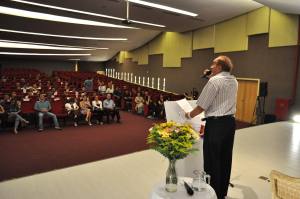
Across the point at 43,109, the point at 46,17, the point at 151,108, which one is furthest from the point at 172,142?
the point at 46,17

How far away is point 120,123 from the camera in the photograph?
7934 millimetres

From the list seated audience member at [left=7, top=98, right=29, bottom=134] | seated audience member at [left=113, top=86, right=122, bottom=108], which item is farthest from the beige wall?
seated audience member at [left=7, top=98, right=29, bottom=134]

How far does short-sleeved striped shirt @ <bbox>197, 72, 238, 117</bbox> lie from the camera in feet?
7.36

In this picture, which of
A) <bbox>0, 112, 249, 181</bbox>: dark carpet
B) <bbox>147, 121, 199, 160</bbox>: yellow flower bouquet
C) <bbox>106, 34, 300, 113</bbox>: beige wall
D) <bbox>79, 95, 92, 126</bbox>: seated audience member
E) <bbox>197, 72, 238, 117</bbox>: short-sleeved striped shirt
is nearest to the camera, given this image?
<bbox>147, 121, 199, 160</bbox>: yellow flower bouquet

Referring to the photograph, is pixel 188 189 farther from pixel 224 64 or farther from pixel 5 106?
pixel 5 106

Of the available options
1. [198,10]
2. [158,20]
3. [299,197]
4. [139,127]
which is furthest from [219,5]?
[299,197]

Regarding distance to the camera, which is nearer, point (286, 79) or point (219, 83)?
point (219, 83)

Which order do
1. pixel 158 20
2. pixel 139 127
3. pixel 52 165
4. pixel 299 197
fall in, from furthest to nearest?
pixel 158 20, pixel 139 127, pixel 52 165, pixel 299 197

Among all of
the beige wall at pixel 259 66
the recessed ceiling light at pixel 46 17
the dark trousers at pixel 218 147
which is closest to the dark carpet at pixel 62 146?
the dark trousers at pixel 218 147

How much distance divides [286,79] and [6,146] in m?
8.22

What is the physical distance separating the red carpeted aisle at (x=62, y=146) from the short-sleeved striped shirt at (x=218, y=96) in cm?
282

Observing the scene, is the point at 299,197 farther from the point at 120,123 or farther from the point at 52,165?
the point at 120,123

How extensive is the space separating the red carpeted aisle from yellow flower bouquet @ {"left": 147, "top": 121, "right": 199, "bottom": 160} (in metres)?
2.79

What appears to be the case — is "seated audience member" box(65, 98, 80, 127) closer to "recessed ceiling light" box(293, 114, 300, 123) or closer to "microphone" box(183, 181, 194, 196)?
"microphone" box(183, 181, 194, 196)
